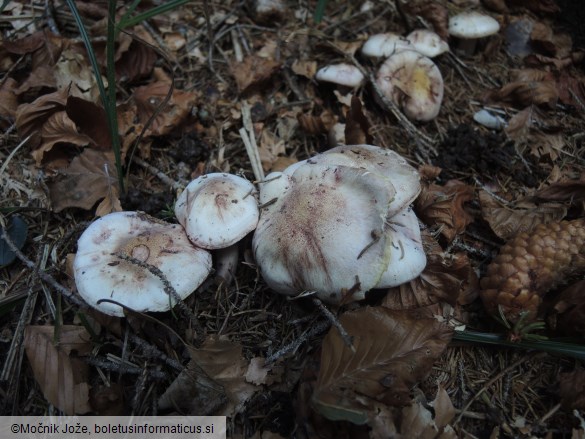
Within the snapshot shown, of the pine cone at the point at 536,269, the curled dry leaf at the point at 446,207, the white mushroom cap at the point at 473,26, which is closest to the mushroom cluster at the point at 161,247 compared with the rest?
the curled dry leaf at the point at 446,207

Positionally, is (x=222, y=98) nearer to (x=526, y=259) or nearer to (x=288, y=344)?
(x=288, y=344)

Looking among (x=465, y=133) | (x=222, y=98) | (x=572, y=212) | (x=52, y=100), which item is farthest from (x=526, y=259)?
(x=52, y=100)

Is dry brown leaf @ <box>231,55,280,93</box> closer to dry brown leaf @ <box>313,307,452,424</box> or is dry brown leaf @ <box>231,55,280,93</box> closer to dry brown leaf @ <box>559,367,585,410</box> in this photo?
dry brown leaf @ <box>313,307,452,424</box>

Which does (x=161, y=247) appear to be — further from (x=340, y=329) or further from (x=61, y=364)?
(x=340, y=329)

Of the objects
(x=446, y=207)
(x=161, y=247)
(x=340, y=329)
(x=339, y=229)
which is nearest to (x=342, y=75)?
(x=446, y=207)

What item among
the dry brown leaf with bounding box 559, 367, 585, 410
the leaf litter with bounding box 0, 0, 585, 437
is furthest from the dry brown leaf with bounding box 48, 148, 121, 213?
the dry brown leaf with bounding box 559, 367, 585, 410

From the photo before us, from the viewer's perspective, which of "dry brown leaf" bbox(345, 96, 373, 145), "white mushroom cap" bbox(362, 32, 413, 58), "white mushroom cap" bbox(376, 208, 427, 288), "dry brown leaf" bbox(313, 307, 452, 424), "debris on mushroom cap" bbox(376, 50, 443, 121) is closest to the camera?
"dry brown leaf" bbox(313, 307, 452, 424)
